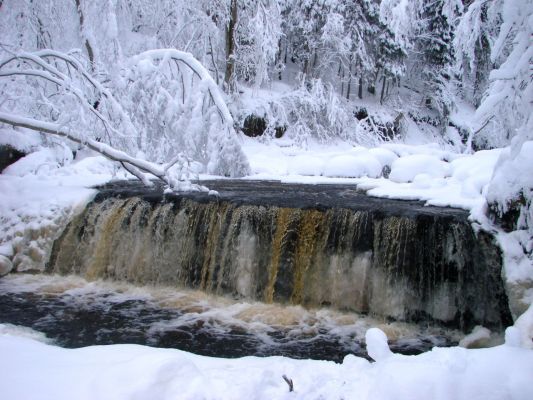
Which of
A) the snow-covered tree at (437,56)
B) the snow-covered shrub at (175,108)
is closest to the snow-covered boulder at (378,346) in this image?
the snow-covered shrub at (175,108)

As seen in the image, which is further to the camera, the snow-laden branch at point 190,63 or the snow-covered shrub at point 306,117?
the snow-covered shrub at point 306,117

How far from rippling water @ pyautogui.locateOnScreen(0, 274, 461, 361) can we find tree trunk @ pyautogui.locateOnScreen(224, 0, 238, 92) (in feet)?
35.9

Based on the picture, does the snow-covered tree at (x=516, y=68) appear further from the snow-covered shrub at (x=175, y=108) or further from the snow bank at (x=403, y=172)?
the snow-covered shrub at (x=175, y=108)

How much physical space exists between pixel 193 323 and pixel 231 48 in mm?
13451

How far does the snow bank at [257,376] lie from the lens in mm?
2053

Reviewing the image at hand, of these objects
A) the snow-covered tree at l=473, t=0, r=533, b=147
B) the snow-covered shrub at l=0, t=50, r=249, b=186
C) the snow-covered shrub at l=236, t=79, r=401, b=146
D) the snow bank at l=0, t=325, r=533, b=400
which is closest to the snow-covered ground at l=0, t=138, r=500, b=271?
the snow-covered shrub at l=0, t=50, r=249, b=186

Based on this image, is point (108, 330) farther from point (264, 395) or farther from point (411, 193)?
point (411, 193)

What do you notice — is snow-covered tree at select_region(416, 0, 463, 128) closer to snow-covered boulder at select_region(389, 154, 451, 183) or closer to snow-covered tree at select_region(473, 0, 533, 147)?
snow-covered boulder at select_region(389, 154, 451, 183)

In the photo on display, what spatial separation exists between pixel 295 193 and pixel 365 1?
1682 centimetres

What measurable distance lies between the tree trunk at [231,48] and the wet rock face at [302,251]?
368 inches

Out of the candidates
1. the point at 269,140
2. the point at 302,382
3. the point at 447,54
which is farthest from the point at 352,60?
the point at 302,382

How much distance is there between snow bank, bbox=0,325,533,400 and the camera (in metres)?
2.05

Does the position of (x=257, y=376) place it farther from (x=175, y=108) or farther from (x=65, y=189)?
(x=65, y=189)

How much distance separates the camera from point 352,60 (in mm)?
21594
